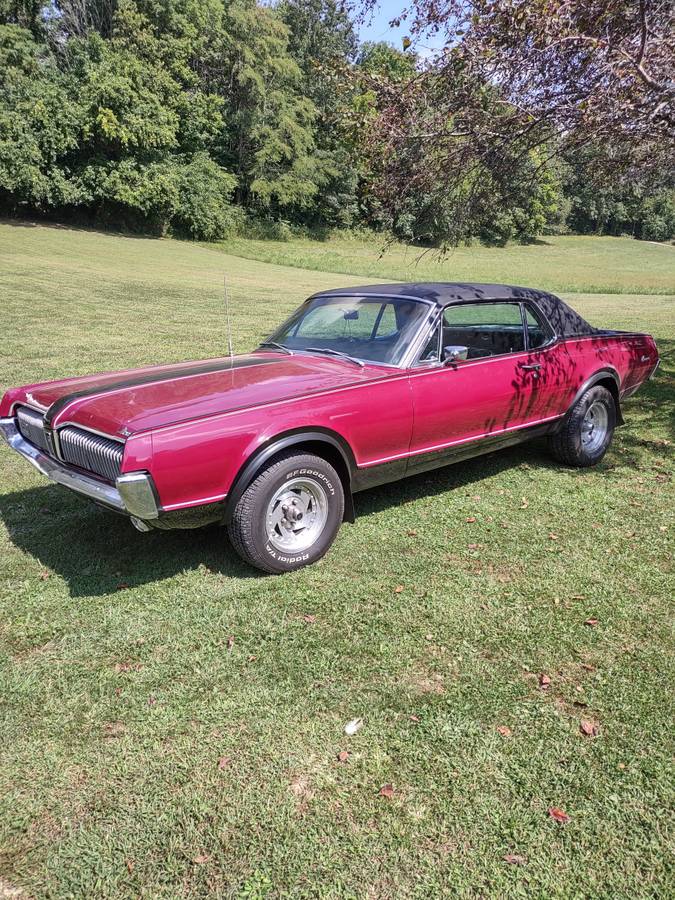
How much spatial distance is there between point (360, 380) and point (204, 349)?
24.7 ft

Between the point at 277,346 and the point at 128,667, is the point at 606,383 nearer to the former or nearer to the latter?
the point at 277,346

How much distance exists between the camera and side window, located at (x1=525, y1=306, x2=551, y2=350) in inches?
208

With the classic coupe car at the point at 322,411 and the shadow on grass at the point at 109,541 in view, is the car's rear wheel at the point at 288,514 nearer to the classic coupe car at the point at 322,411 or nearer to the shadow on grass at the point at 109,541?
the classic coupe car at the point at 322,411

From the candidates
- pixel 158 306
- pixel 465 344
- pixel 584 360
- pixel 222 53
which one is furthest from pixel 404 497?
pixel 222 53

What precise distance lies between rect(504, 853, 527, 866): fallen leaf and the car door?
8.50ft

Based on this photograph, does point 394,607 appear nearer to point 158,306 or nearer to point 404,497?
point 404,497

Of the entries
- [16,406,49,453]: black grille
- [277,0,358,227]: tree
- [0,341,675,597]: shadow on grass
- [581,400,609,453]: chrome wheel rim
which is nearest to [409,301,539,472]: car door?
[0,341,675,597]: shadow on grass

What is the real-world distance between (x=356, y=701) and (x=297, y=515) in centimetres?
129

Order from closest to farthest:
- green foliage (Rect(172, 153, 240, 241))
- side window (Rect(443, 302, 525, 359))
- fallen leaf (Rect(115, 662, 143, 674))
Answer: fallen leaf (Rect(115, 662, 143, 674)) < side window (Rect(443, 302, 525, 359)) < green foliage (Rect(172, 153, 240, 241))

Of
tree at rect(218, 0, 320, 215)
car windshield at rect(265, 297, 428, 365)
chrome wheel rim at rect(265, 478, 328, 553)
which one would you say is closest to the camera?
chrome wheel rim at rect(265, 478, 328, 553)

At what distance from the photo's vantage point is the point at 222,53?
157 feet

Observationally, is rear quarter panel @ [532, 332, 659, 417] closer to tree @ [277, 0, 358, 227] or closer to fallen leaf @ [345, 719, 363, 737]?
fallen leaf @ [345, 719, 363, 737]

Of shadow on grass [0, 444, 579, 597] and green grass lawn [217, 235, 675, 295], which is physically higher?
green grass lawn [217, 235, 675, 295]

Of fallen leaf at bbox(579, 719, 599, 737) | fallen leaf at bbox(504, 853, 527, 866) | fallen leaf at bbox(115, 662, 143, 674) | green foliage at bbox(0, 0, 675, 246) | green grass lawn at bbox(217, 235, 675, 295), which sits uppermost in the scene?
green foliage at bbox(0, 0, 675, 246)
